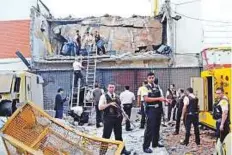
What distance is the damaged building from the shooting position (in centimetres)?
2194

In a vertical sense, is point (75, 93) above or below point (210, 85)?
below

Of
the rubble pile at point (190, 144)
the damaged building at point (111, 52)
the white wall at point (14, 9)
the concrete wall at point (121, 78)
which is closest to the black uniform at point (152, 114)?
the rubble pile at point (190, 144)

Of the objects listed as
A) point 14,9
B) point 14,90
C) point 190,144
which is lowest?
point 190,144

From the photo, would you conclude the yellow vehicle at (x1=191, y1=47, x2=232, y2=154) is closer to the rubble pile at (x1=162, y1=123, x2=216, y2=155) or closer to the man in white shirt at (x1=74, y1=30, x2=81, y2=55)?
the rubble pile at (x1=162, y1=123, x2=216, y2=155)

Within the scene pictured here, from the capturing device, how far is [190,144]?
11.3 meters

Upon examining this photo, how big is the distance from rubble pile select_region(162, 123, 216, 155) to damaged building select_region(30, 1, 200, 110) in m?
8.01

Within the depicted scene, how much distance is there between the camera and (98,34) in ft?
78.1

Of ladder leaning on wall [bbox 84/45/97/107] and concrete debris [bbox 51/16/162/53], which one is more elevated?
concrete debris [bbox 51/16/162/53]

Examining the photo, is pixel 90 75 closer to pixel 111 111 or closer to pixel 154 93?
pixel 154 93

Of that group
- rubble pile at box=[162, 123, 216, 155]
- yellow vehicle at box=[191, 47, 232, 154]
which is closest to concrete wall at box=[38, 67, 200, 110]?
yellow vehicle at box=[191, 47, 232, 154]

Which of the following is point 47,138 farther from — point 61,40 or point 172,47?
point 61,40

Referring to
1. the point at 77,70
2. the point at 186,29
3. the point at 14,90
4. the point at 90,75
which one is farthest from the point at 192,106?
the point at 186,29

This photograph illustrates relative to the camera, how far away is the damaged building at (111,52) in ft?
72.0

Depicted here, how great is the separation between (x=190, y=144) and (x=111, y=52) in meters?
12.7
